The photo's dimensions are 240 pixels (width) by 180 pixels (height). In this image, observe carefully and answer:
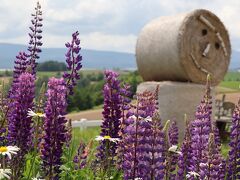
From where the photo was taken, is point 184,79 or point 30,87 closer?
point 30,87

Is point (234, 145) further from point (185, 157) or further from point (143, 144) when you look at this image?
point (143, 144)

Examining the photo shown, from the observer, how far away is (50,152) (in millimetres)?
3172

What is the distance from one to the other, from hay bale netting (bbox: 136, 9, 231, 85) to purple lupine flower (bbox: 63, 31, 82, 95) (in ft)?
30.0

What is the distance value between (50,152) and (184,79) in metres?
11.0

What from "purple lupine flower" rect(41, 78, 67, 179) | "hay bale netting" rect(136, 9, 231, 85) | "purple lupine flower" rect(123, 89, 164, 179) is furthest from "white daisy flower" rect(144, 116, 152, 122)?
"hay bale netting" rect(136, 9, 231, 85)

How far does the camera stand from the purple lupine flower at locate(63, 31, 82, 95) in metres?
4.12

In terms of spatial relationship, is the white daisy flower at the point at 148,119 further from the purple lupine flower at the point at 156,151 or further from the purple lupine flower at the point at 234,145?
the purple lupine flower at the point at 234,145

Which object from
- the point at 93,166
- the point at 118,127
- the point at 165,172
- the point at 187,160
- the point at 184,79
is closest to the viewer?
the point at 165,172

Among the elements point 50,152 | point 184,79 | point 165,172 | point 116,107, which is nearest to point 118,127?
point 116,107

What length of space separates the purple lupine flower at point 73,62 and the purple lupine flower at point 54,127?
0.87 meters

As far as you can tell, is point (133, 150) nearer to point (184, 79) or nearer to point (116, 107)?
point (116, 107)

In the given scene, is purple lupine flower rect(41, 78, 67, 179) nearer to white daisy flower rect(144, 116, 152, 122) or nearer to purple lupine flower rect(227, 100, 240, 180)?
white daisy flower rect(144, 116, 152, 122)

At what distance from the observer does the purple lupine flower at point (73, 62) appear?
4.12m

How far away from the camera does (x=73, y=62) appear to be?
13.8 ft
